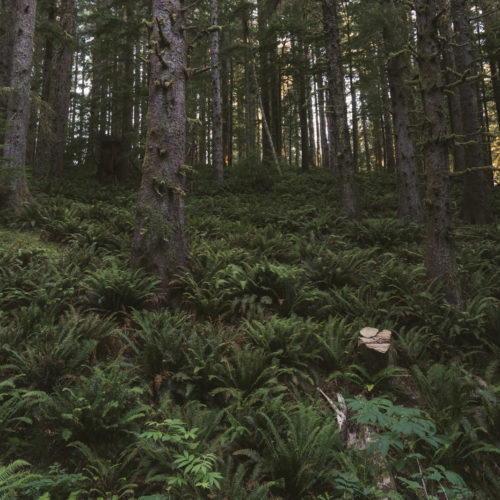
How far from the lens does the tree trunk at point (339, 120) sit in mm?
10617

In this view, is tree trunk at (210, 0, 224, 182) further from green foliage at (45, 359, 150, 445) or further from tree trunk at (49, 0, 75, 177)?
green foliage at (45, 359, 150, 445)

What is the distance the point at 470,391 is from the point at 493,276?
12.1 feet

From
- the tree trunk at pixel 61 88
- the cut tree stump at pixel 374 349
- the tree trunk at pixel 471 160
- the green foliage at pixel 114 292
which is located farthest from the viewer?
the tree trunk at pixel 61 88

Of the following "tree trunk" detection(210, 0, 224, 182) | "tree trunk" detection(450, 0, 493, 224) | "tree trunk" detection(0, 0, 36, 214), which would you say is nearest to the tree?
"tree trunk" detection(0, 0, 36, 214)

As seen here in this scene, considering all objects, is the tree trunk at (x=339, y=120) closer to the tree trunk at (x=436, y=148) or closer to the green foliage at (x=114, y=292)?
the tree trunk at (x=436, y=148)

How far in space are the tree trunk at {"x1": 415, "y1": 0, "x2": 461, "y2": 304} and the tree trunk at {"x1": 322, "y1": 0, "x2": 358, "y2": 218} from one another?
485cm

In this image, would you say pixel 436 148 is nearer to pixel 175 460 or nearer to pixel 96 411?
pixel 175 460

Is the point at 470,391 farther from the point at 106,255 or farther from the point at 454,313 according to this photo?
the point at 106,255

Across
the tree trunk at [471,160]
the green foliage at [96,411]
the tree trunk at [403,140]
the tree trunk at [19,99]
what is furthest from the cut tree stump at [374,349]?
the tree trunk at [19,99]

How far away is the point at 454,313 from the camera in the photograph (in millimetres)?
5262

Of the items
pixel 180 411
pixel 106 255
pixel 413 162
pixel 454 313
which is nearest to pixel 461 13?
pixel 413 162

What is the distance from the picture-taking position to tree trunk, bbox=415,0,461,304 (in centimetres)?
557

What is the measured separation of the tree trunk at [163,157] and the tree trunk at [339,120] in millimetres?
5956

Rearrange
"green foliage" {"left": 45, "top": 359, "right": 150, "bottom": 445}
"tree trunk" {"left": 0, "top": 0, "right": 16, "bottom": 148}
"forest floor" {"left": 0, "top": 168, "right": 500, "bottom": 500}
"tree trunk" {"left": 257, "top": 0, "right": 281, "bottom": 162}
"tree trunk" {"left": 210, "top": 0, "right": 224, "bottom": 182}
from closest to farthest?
1. "forest floor" {"left": 0, "top": 168, "right": 500, "bottom": 500}
2. "green foliage" {"left": 45, "top": 359, "right": 150, "bottom": 445}
3. "tree trunk" {"left": 0, "top": 0, "right": 16, "bottom": 148}
4. "tree trunk" {"left": 210, "top": 0, "right": 224, "bottom": 182}
5. "tree trunk" {"left": 257, "top": 0, "right": 281, "bottom": 162}
